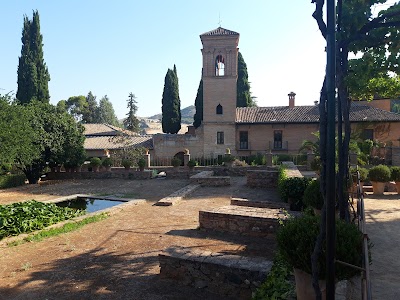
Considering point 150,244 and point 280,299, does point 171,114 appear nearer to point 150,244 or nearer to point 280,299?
point 150,244

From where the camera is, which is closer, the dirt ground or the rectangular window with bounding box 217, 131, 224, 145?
the dirt ground

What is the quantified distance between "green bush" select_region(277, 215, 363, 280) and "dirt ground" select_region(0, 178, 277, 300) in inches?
74.8

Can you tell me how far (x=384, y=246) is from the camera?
6285 mm

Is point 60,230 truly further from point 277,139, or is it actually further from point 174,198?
point 277,139

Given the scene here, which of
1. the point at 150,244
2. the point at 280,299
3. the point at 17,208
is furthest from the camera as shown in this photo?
the point at 17,208

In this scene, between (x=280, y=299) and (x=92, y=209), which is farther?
(x=92, y=209)

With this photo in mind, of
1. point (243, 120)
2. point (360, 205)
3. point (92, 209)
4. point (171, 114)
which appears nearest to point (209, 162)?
point (243, 120)

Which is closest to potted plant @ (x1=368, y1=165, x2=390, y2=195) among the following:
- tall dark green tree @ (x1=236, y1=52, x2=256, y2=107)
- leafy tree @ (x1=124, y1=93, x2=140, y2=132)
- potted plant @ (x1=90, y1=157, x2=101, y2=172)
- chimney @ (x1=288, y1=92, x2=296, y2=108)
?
potted plant @ (x1=90, y1=157, x2=101, y2=172)

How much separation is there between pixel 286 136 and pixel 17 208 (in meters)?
26.4

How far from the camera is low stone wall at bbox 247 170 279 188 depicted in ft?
48.7

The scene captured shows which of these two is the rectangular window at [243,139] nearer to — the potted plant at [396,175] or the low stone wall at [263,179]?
the low stone wall at [263,179]

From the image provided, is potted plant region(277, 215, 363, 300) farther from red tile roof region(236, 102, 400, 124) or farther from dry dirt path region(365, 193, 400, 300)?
red tile roof region(236, 102, 400, 124)

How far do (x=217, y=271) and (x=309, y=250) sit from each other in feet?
6.72

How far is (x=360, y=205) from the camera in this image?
5801 mm
